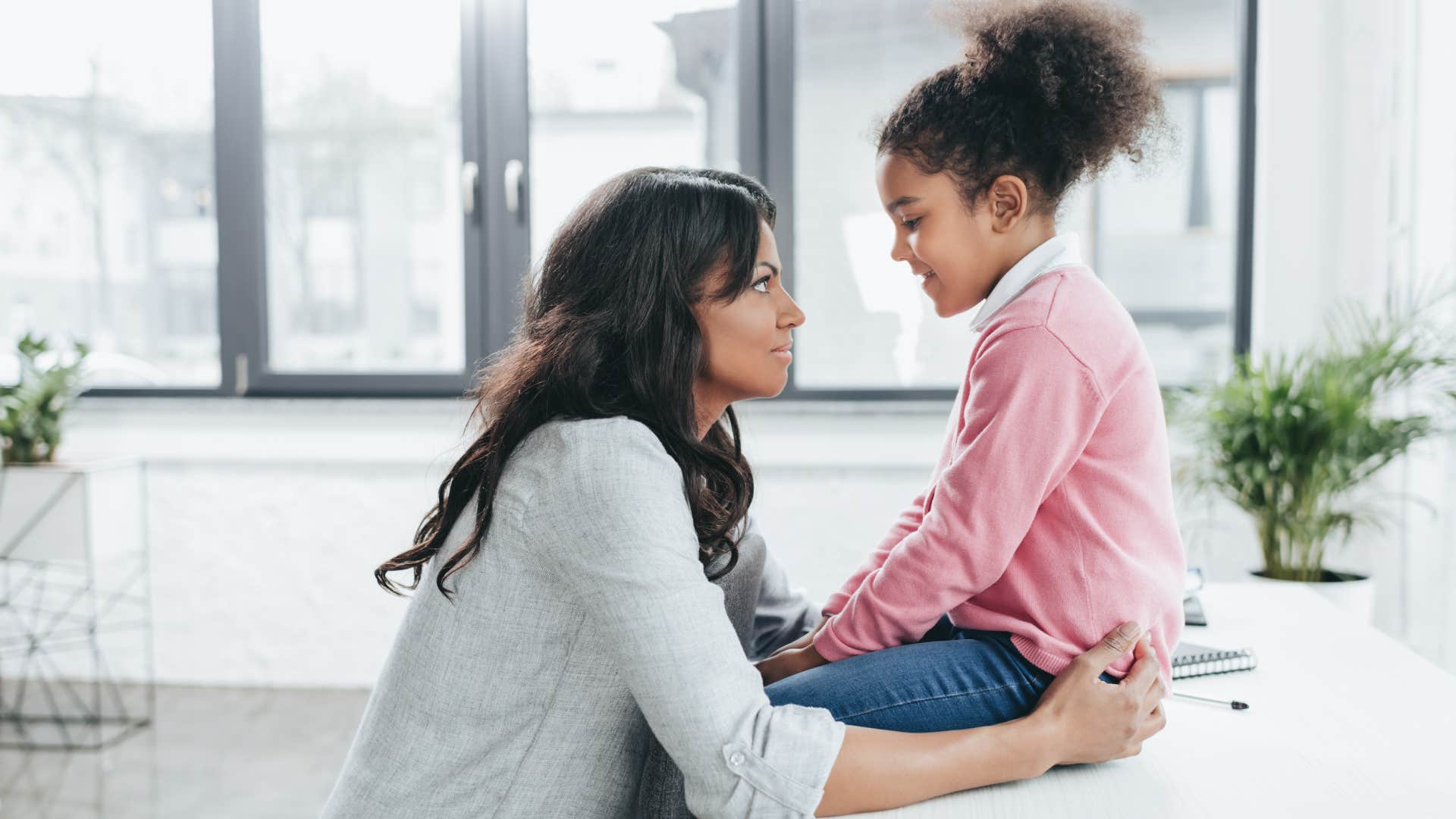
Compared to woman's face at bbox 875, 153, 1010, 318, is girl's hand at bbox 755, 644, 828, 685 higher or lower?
lower

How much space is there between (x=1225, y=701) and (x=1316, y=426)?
1377 millimetres

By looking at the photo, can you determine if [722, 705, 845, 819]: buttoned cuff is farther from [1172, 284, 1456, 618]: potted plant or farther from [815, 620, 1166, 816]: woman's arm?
[1172, 284, 1456, 618]: potted plant

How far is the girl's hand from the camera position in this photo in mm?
1158

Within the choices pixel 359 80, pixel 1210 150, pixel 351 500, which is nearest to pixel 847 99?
pixel 1210 150

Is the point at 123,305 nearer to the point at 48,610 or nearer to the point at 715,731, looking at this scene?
the point at 48,610

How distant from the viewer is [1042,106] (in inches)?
47.4

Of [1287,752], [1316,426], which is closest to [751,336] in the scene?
[1287,752]

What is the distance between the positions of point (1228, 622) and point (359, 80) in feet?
8.99

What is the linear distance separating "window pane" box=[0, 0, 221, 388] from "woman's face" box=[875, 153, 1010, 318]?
8.56 feet

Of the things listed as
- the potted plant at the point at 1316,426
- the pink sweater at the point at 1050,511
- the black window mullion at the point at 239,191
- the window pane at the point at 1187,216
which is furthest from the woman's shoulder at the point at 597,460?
the black window mullion at the point at 239,191

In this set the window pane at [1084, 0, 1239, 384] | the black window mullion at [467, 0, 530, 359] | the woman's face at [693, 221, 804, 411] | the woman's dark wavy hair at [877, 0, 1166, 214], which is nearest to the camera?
the woman's face at [693, 221, 804, 411]

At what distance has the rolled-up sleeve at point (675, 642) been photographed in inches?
33.6

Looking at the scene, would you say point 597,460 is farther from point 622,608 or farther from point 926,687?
point 926,687

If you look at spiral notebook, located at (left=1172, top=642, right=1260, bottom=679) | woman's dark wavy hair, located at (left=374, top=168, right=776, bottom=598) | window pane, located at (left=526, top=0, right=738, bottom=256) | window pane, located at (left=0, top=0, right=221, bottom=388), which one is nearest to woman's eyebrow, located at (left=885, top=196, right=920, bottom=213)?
woman's dark wavy hair, located at (left=374, top=168, right=776, bottom=598)
